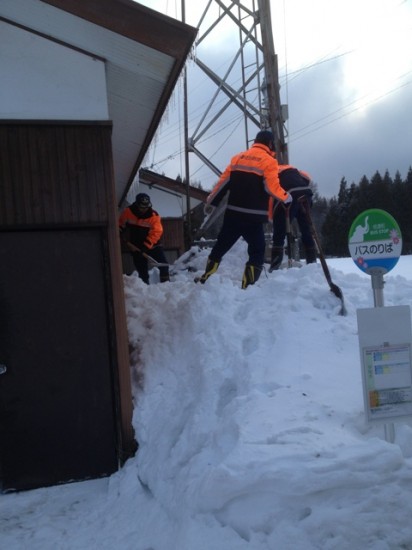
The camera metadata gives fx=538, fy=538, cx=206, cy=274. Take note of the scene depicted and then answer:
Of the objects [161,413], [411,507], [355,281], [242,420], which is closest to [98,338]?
[161,413]

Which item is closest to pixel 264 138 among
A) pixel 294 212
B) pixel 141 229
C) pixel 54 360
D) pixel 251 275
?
pixel 294 212

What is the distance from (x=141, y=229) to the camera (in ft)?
31.8

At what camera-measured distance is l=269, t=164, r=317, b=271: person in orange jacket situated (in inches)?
309

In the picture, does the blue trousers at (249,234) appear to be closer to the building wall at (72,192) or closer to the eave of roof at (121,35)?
the eave of roof at (121,35)

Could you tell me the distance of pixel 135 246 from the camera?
974 cm

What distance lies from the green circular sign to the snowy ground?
3.55ft

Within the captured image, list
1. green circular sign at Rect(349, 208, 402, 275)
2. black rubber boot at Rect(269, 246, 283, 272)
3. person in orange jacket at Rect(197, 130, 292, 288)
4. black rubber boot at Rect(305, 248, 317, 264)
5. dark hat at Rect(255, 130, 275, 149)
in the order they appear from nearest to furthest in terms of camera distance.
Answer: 1. green circular sign at Rect(349, 208, 402, 275)
2. person in orange jacket at Rect(197, 130, 292, 288)
3. dark hat at Rect(255, 130, 275, 149)
4. black rubber boot at Rect(305, 248, 317, 264)
5. black rubber boot at Rect(269, 246, 283, 272)

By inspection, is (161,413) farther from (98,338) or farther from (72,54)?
(72,54)

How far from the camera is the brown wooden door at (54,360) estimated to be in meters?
4.57

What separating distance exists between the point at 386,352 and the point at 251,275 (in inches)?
130

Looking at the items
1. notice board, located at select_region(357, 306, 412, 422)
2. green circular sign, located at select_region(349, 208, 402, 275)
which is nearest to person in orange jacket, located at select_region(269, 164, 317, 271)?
green circular sign, located at select_region(349, 208, 402, 275)

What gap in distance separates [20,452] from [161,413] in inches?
48.6

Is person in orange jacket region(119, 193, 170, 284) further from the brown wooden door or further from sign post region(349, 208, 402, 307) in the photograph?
sign post region(349, 208, 402, 307)

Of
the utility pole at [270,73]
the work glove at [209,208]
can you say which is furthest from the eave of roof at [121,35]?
the utility pole at [270,73]
